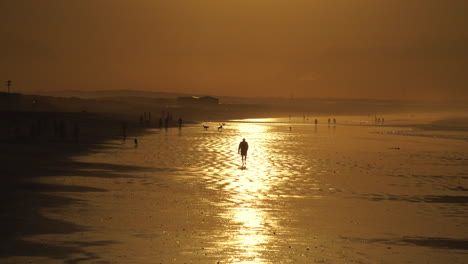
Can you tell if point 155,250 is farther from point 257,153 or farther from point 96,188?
point 257,153

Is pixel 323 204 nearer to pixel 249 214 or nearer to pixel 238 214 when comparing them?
pixel 249 214

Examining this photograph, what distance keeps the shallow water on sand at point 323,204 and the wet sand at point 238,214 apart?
0.04 m

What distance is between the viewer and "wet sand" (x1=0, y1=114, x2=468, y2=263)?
485 inches

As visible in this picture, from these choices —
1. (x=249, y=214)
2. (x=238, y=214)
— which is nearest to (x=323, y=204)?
(x=249, y=214)

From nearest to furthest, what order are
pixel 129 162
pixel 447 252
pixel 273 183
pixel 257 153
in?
1. pixel 447 252
2. pixel 273 183
3. pixel 129 162
4. pixel 257 153

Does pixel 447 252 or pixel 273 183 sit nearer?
pixel 447 252

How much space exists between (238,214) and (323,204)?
11.9 feet

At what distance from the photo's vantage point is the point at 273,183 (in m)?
24.0

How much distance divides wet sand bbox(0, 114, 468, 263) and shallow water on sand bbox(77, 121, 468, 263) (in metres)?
0.04

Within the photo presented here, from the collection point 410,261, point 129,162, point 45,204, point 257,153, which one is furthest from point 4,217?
point 257,153

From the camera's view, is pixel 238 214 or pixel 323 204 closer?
pixel 238 214

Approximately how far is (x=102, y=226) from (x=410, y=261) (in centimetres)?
752

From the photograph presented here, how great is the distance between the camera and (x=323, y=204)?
62.2 feet

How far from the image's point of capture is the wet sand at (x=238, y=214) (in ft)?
40.4
